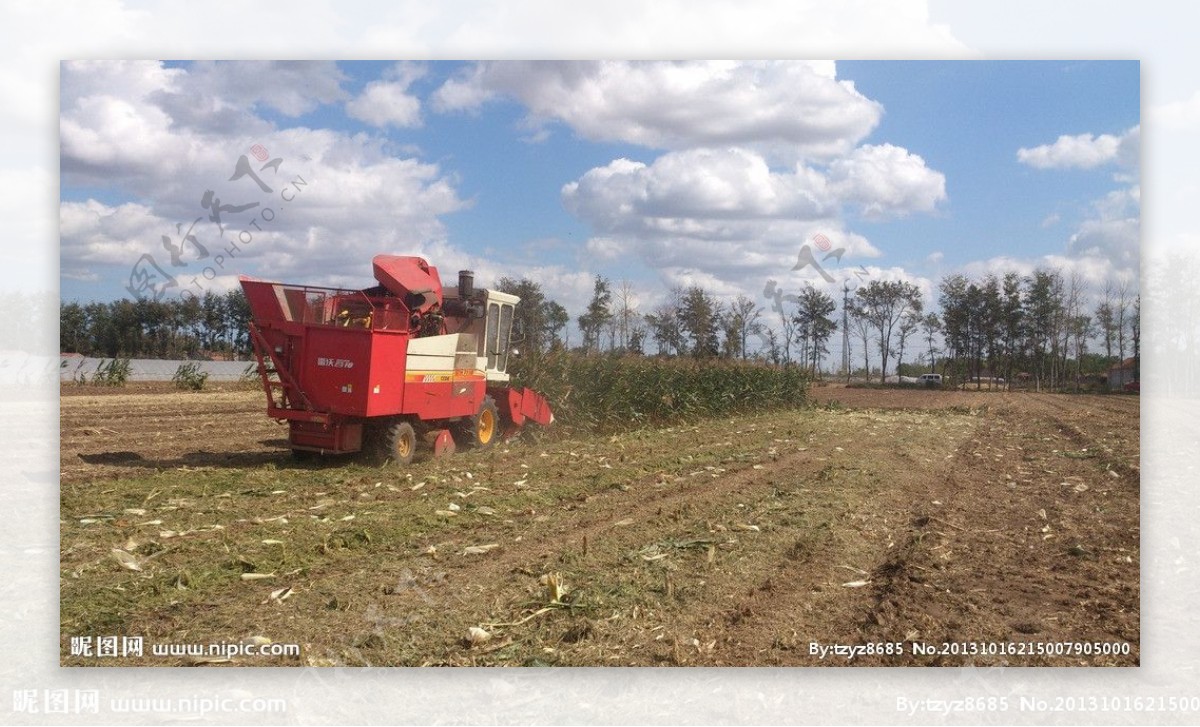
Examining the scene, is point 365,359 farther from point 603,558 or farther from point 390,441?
point 603,558

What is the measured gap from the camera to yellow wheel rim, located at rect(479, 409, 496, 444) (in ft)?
43.2

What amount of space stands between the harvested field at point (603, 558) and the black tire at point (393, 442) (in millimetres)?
325

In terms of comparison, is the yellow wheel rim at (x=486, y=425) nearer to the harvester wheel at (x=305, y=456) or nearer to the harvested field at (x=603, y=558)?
the harvested field at (x=603, y=558)

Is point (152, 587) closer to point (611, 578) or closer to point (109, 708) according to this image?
point (109, 708)

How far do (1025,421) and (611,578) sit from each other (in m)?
17.9

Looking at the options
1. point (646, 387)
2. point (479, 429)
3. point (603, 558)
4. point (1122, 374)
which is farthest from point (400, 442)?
point (646, 387)

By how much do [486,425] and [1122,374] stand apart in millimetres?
8749

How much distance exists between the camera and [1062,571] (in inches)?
248

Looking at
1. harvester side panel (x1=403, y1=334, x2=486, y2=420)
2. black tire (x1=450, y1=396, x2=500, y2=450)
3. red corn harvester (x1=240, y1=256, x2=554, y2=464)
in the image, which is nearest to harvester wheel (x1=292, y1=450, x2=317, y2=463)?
red corn harvester (x1=240, y1=256, x2=554, y2=464)

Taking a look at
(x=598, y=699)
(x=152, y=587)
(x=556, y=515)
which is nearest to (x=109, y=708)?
(x=152, y=587)

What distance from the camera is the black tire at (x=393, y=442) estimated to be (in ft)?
36.0

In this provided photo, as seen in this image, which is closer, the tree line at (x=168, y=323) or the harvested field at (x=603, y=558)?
the harvested field at (x=603, y=558)

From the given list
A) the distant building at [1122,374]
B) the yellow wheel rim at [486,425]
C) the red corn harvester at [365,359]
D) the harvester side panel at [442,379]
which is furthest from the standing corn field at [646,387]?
the distant building at [1122,374]

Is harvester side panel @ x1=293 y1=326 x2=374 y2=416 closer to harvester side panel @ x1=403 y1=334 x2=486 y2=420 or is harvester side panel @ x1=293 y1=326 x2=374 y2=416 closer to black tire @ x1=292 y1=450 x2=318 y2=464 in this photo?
harvester side panel @ x1=403 y1=334 x2=486 y2=420
